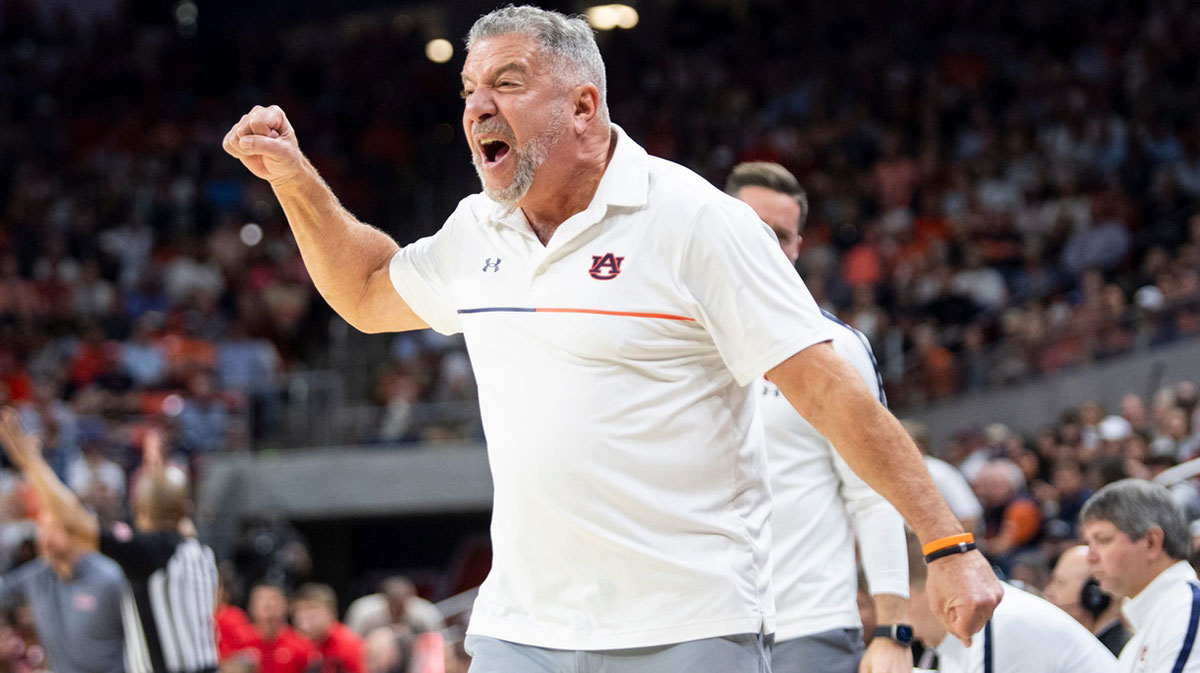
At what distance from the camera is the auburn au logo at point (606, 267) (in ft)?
9.43

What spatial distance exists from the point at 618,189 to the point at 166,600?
4.79m

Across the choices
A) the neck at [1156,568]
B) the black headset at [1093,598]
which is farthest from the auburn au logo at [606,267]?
the black headset at [1093,598]

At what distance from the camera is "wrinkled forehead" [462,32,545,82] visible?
9.86ft

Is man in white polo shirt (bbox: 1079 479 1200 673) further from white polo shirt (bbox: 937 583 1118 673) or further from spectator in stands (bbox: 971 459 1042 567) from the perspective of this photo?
spectator in stands (bbox: 971 459 1042 567)

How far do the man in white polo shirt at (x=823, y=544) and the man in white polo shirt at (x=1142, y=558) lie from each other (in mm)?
954

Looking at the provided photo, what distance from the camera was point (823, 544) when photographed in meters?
4.06

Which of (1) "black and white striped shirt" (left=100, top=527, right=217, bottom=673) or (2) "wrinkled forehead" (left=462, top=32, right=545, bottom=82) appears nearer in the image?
(2) "wrinkled forehead" (left=462, top=32, right=545, bottom=82)

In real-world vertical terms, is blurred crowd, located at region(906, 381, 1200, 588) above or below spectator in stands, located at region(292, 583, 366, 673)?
above

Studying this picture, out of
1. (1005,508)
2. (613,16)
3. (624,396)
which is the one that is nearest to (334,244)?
(624,396)

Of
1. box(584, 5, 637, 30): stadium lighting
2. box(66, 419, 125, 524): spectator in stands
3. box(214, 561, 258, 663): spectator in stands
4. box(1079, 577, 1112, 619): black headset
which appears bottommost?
box(214, 561, 258, 663): spectator in stands

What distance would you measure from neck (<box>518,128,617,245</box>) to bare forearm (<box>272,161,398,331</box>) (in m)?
0.45

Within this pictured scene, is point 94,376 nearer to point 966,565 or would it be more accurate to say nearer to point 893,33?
point 893,33

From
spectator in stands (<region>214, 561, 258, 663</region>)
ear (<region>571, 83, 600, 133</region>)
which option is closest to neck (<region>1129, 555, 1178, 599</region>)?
ear (<region>571, 83, 600, 133</region>)

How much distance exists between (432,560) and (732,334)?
15.5 metres
